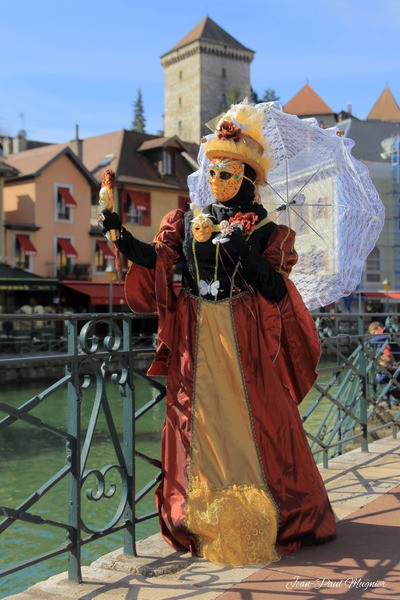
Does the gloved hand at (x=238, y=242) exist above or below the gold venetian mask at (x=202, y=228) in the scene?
below

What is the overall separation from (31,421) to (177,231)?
123cm

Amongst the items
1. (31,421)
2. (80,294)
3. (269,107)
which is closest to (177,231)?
(269,107)

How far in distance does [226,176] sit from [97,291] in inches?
1036

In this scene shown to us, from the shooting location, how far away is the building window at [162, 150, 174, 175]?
35.9m

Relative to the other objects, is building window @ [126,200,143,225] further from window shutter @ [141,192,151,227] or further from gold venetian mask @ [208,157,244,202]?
gold venetian mask @ [208,157,244,202]

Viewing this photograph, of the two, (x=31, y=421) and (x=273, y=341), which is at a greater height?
(x=273, y=341)

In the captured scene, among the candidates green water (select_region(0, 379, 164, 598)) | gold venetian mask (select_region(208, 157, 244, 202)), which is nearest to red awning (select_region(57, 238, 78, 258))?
green water (select_region(0, 379, 164, 598))

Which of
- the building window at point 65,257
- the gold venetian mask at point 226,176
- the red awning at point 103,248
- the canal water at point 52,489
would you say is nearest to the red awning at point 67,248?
the building window at point 65,257

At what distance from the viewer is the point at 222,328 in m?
3.45

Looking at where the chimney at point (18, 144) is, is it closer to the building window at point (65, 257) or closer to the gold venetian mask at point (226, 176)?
the building window at point (65, 257)

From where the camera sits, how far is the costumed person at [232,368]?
10.8 feet

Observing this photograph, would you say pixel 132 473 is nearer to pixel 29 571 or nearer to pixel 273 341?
pixel 273 341

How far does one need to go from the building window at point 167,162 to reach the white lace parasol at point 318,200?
31864 millimetres

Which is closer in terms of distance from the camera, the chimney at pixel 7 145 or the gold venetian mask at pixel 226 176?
the gold venetian mask at pixel 226 176
